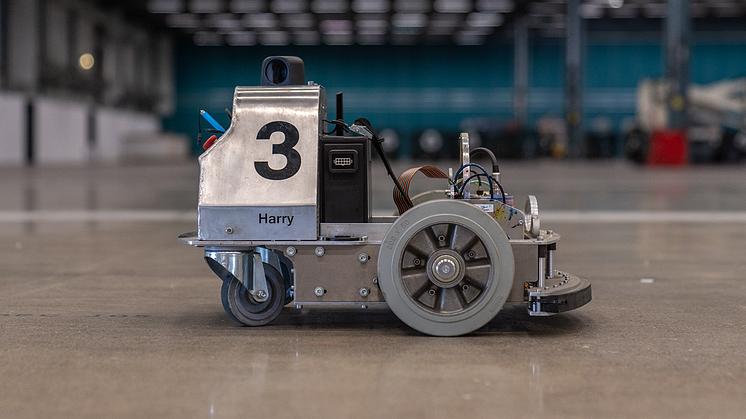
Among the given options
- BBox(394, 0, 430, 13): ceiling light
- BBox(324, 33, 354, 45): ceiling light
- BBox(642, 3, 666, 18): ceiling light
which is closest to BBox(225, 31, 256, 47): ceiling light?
BBox(324, 33, 354, 45): ceiling light

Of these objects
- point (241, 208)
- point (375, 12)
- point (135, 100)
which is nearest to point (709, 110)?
point (375, 12)

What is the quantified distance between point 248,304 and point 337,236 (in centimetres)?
57

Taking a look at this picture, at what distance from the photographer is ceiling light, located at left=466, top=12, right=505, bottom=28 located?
35044 mm

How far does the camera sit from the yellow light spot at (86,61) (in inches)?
1262

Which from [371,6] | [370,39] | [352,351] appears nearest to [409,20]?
[371,6]

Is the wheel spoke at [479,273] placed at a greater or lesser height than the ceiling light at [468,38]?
lesser

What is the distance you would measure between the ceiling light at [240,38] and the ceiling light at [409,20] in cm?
842

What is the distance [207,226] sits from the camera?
11.1ft

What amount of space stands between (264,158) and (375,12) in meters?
32.0

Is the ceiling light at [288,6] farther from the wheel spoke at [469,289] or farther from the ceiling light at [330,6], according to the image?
the wheel spoke at [469,289]

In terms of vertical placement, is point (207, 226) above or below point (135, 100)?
below

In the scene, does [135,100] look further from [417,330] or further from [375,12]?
[417,330]

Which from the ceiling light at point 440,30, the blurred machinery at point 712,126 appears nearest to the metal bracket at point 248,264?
the blurred machinery at point 712,126

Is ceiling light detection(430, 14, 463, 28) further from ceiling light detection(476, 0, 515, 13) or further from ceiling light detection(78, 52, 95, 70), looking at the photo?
ceiling light detection(78, 52, 95, 70)
